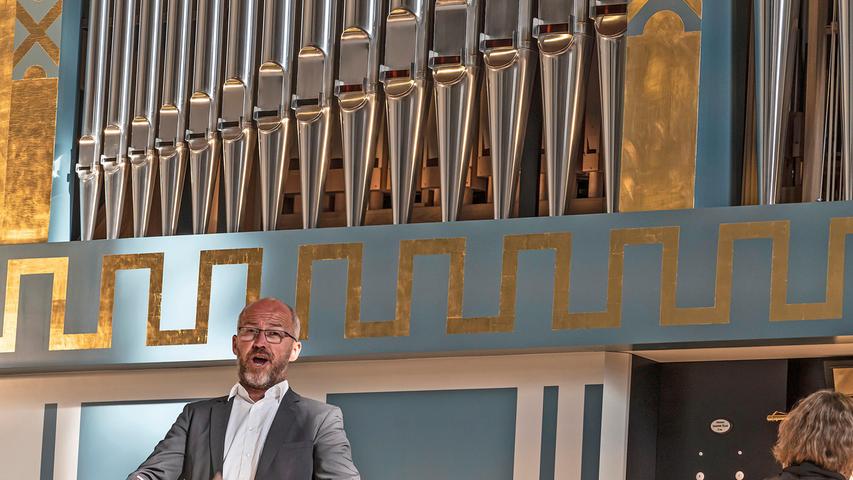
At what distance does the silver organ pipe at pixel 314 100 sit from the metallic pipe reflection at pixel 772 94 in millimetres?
1674

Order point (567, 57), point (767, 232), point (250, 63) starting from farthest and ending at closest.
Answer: point (250, 63) < point (567, 57) < point (767, 232)

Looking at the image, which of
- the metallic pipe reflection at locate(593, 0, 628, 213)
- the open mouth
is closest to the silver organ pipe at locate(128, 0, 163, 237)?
the metallic pipe reflection at locate(593, 0, 628, 213)

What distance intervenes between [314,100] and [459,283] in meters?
0.97

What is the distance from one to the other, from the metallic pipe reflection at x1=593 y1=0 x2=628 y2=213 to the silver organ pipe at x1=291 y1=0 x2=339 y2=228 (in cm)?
110

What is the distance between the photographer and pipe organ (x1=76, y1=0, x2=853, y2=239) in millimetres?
6086

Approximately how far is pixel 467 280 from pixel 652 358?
73 centimetres

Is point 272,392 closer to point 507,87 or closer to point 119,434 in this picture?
point 507,87

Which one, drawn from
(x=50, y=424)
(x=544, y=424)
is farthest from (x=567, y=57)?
(x=50, y=424)

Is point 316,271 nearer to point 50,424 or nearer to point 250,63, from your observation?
point 250,63

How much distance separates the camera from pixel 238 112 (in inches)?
274

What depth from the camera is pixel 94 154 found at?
721 centimetres

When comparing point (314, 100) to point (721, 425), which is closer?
point (721, 425)

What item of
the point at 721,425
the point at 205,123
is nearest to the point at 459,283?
the point at 721,425

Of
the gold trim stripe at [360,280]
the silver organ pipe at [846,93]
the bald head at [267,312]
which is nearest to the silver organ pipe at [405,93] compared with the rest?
the gold trim stripe at [360,280]
